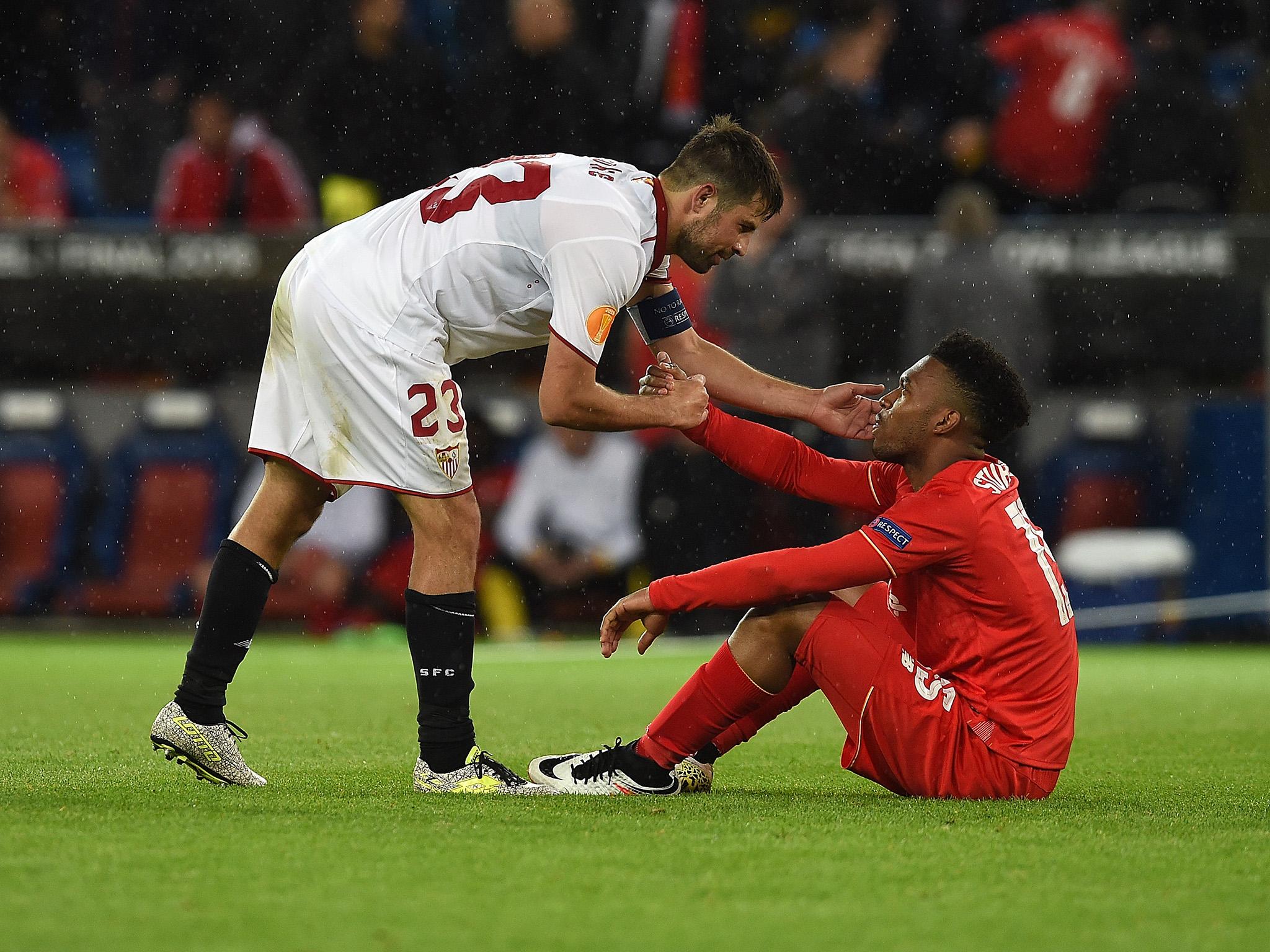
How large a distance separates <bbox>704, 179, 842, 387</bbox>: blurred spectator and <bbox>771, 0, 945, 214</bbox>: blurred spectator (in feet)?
4.31

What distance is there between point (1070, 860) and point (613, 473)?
21.7 feet

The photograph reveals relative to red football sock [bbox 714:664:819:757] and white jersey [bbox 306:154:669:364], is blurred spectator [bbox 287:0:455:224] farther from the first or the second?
red football sock [bbox 714:664:819:757]

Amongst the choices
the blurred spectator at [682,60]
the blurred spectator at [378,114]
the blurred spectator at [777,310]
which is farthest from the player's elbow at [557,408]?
the blurred spectator at [682,60]

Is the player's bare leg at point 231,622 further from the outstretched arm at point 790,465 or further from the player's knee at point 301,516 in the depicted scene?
the outstretched arm at point 790,465

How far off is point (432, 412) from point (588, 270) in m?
0.52

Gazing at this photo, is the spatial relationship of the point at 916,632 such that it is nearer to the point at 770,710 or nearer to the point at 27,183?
the point at 770,710

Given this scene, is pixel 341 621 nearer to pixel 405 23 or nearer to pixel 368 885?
pixel 405 23

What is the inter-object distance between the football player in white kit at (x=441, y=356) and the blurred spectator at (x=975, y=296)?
4.80 metres

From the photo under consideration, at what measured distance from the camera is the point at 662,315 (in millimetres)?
4609

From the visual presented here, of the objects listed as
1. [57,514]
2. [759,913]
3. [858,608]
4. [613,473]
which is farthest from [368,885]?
[57,514]

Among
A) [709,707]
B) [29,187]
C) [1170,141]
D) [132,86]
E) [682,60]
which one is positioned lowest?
[709,707]

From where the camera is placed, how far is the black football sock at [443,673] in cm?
397

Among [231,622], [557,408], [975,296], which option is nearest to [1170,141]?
[975,296]

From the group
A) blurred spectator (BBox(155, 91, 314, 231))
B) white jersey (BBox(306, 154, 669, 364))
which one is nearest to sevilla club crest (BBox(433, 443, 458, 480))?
white jersey (BBox(306, 154, 669, 364))
